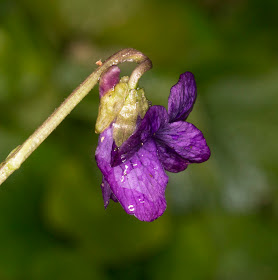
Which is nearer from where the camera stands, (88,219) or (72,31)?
(88,219)

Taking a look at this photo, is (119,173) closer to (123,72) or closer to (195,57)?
(123,72)

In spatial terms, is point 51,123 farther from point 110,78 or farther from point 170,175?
point 170,175

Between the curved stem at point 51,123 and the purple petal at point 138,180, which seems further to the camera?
the purple petal at point 138,180

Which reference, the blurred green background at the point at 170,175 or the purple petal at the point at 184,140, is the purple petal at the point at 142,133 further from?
the blurred green background at the point at 170,175

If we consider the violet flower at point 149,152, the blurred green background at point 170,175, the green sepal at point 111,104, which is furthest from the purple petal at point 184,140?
the blurred green background at point 170,175

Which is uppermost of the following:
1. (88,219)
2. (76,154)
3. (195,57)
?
(195,57)

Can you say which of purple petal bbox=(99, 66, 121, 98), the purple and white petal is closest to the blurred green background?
the purple and white petal

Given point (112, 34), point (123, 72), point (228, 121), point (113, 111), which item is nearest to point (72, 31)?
point (112, 34)

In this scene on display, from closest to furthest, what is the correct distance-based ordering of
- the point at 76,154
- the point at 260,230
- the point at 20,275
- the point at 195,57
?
the point at 20,275 < the point at 76,154 < the point at 260,230 < the point at 195,57
